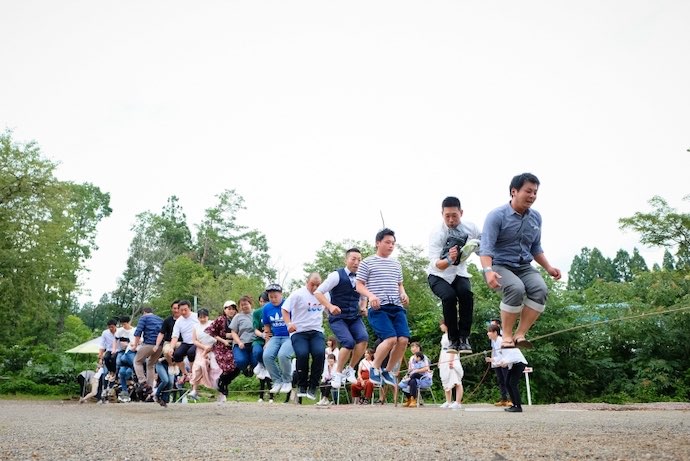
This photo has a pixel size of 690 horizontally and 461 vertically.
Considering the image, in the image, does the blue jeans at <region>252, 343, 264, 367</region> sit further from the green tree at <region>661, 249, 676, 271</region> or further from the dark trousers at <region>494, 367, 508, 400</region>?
the green tree at <region>661, 249, 676, 271</region>

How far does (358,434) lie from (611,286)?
31.3m

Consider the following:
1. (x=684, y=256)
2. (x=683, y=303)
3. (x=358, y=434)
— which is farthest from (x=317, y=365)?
(x=684, y=256)

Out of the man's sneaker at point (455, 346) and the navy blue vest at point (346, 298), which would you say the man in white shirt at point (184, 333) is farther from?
the man's sneaker at point (455, 346)

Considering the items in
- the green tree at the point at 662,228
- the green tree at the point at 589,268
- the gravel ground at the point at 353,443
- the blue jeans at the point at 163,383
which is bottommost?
the gravel ground at the point at 353,443

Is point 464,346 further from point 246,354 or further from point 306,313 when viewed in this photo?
point 246,354

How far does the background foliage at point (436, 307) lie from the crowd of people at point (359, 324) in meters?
1.22

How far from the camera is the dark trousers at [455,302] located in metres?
9.24

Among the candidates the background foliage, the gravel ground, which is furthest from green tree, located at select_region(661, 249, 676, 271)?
the gravel ground

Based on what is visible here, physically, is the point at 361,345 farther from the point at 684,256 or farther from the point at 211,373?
the point at 684,256

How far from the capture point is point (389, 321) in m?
10.4

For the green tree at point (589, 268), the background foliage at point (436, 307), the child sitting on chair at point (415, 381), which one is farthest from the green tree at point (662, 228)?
the green tree at point (589, 268)

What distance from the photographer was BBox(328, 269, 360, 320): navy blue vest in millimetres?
11164

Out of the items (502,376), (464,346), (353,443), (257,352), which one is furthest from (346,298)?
(502,376)

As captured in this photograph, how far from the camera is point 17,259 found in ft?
133
